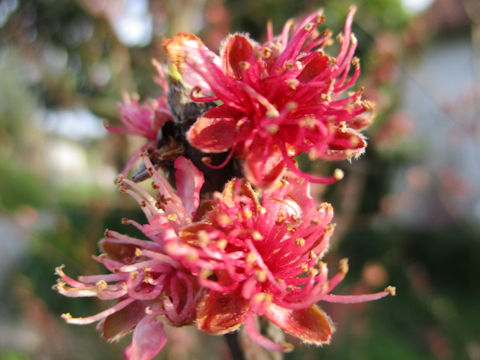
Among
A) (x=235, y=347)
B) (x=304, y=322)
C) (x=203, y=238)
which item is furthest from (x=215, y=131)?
(x=235, y=347)

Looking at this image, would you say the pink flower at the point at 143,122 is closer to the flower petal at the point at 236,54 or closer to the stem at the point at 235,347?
the flower petal at the point at 236,54

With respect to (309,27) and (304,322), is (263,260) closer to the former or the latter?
(304,322)

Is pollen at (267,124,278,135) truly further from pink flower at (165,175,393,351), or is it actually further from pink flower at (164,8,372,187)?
pink flower at (165,175,393,351)

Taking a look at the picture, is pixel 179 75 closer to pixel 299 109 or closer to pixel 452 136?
pixel 299 109

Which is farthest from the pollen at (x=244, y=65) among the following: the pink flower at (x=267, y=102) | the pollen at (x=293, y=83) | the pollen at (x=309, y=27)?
the pollen at (x=309, y=27)

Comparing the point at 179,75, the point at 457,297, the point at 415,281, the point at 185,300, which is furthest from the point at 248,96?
the point at 457,297

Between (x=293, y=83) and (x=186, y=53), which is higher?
(x=186, y=53)

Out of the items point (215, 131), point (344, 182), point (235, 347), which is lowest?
point (344, 182)
